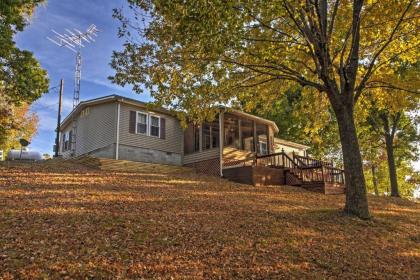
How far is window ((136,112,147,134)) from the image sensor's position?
62.6 feet

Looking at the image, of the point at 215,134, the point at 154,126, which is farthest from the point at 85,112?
the point at 215,134

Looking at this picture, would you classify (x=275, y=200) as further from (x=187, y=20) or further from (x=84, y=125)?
(x=84, y=125)

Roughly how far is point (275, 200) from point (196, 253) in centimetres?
651

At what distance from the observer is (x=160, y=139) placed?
65.3ft

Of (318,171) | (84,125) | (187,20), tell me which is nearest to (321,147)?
(318,171)

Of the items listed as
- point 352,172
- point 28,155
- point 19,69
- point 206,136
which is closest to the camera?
point 352,172

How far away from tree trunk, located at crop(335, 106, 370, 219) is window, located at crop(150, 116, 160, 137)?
1195 centimetres

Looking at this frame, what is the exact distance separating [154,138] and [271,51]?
1078cm

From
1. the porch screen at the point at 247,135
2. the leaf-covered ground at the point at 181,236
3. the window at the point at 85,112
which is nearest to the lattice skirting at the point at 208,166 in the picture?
the porch screen at the point at 247,135

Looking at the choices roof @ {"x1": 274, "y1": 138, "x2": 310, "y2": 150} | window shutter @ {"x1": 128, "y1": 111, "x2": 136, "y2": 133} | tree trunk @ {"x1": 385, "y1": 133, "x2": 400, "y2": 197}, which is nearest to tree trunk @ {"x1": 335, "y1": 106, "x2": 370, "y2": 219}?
window shutter @ {"x1": 128, "y1": 111, "x2": 136, "y2": 133}

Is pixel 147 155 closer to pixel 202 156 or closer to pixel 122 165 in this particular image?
pixel 122 165

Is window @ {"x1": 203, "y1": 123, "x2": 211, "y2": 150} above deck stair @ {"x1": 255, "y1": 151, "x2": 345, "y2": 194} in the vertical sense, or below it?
above

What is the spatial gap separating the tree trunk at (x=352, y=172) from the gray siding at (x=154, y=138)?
1179cm

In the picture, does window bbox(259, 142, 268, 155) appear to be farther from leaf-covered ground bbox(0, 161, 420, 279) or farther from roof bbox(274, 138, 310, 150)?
leaf-covered ground bbox(0, 161, 420, 279)
